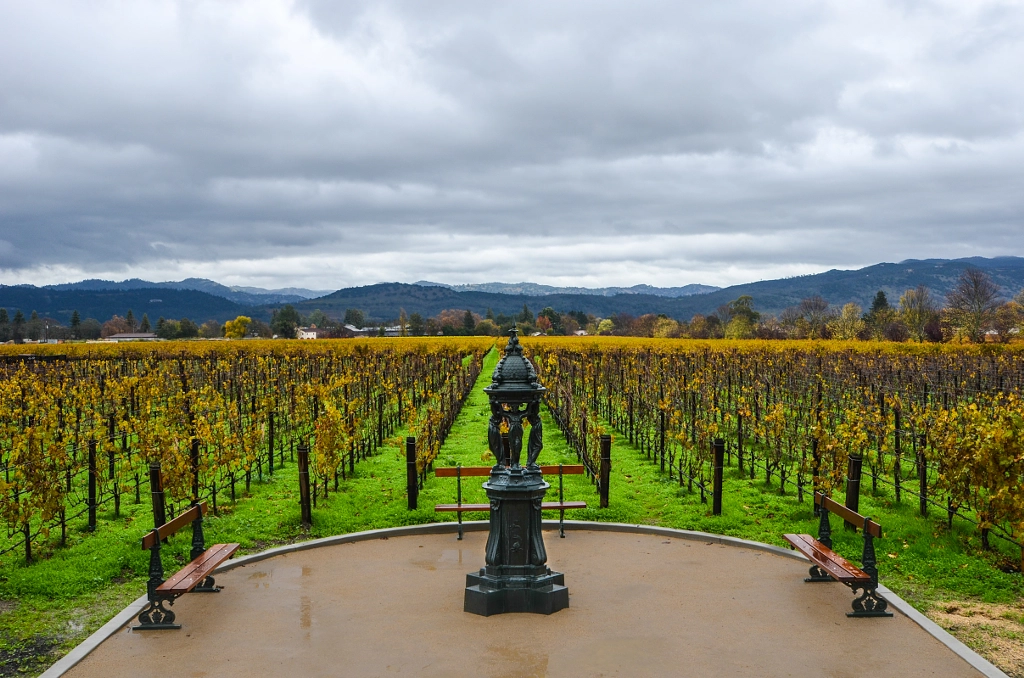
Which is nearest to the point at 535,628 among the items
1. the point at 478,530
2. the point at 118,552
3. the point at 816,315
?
the point at 478,530

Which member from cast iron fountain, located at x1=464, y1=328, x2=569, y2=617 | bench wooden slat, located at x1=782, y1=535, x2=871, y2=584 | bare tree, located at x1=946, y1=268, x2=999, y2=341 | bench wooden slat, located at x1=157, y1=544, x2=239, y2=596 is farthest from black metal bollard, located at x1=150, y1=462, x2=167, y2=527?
bare tree, located at x1=946, y1=268, x2=999, y2=341

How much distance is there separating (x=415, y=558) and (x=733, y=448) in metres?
11.2

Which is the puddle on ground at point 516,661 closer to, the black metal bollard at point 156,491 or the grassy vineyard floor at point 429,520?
the grassy vineyard floor at point 429,520

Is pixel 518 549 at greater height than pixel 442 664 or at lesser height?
greater

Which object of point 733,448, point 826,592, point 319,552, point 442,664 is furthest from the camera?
point 733,448

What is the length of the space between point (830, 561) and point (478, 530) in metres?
4.84

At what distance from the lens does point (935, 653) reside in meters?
6.63

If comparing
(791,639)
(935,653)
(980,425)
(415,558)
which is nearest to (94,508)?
(415,558)

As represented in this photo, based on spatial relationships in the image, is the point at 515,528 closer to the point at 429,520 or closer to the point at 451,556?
the point at 451,556

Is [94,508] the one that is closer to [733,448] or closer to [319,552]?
[319,552]

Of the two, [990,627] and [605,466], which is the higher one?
[605,466]

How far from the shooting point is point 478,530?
1100 centimetres

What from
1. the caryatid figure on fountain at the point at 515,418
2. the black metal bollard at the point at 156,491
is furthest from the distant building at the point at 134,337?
the caryatid figure on fountain at the point at 515,418

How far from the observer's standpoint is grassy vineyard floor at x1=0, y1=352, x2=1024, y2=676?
24.3 ft
